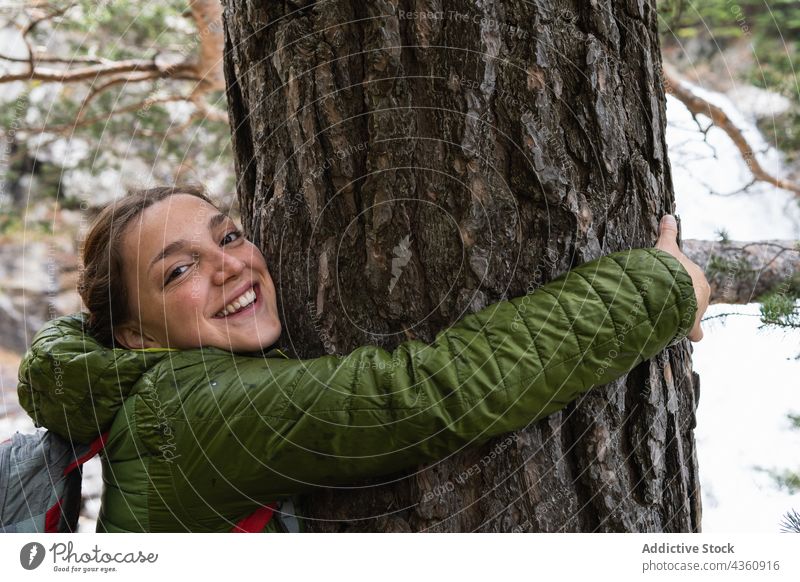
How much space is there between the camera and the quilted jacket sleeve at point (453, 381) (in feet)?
2.58

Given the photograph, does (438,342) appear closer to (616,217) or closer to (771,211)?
(616,217)

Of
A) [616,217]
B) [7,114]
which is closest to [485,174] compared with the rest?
[616,217]

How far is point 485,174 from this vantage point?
85 centimetres

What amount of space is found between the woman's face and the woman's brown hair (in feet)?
0.05

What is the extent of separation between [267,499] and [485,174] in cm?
51

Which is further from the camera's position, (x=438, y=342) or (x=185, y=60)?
(x=185, y=60)

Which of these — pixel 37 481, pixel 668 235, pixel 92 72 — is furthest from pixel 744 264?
pixel 92 72

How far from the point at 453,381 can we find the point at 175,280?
417mm

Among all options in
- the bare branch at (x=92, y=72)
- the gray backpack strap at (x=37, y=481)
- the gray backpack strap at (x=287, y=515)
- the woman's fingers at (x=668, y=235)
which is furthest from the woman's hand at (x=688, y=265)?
the bare branch at (x=92, y=72)

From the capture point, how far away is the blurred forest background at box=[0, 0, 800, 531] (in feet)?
5.83

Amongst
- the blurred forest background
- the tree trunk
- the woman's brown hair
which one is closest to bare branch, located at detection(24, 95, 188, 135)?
the blurred forest background

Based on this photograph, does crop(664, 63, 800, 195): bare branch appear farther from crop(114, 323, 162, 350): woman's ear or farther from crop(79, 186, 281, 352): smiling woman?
A: crop(114, 323, 162, 350): woman's ear

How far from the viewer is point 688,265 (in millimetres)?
873

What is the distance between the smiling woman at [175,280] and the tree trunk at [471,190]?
0.08 metres
